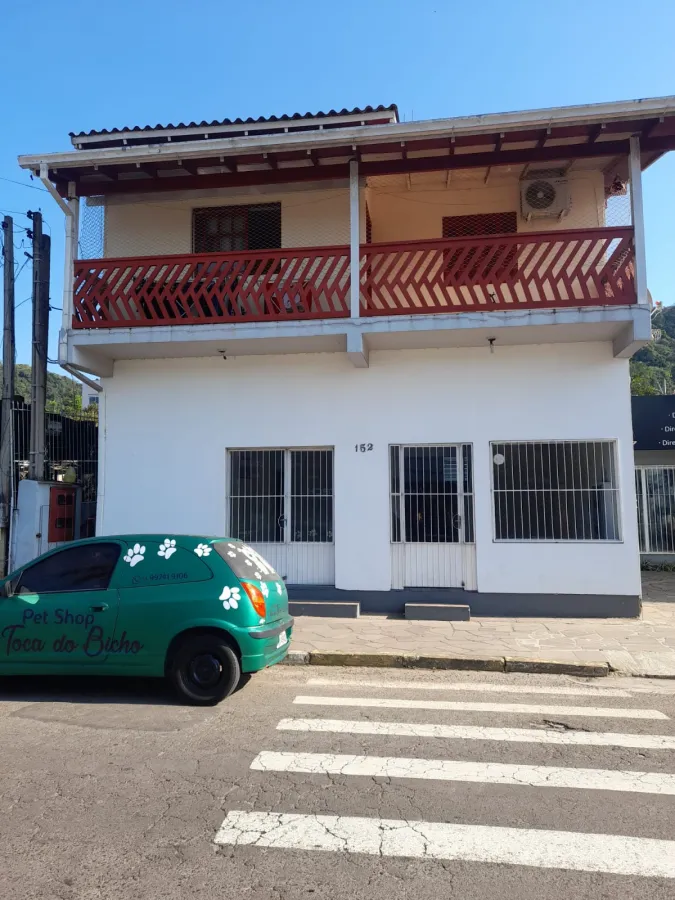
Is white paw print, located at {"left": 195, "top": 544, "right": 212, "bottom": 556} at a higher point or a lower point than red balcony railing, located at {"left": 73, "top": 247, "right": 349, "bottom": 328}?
lower

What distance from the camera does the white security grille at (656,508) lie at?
15281 mm

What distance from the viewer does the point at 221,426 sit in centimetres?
1002

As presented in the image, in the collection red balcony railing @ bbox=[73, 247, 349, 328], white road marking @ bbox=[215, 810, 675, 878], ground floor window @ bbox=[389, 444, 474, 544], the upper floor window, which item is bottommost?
white road marking @ bbox=[215, 810, 675, 878]

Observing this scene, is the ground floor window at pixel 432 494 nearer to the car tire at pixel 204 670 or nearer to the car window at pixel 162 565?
the car window at pixel 162 565

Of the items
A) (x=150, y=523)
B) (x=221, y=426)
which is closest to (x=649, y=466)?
(x=221, y=426)

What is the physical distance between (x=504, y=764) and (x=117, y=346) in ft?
26.8

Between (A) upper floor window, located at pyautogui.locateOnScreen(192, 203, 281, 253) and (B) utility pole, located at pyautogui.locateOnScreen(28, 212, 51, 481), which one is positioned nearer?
(B) utility pole, located at pyautogui.locateOnScreen(28, 212, 51, 481)

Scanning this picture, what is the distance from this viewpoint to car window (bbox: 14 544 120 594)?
5.77 metres

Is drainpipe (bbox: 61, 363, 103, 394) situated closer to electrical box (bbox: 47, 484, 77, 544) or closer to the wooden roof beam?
electrical box (bbox: 47, 484, 77, 544)

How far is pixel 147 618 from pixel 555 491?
6392 mm

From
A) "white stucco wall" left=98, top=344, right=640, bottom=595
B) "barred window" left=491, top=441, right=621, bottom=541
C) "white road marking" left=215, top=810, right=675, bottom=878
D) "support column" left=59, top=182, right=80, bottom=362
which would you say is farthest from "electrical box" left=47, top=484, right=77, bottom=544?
"white road marking" left=215, top=810, right=675, bottom=878

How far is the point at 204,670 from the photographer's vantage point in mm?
5492

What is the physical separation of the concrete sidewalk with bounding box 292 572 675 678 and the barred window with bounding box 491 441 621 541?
1328mm

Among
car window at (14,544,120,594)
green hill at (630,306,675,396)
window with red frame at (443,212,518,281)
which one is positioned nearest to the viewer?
car window at (14,544,120,594)
